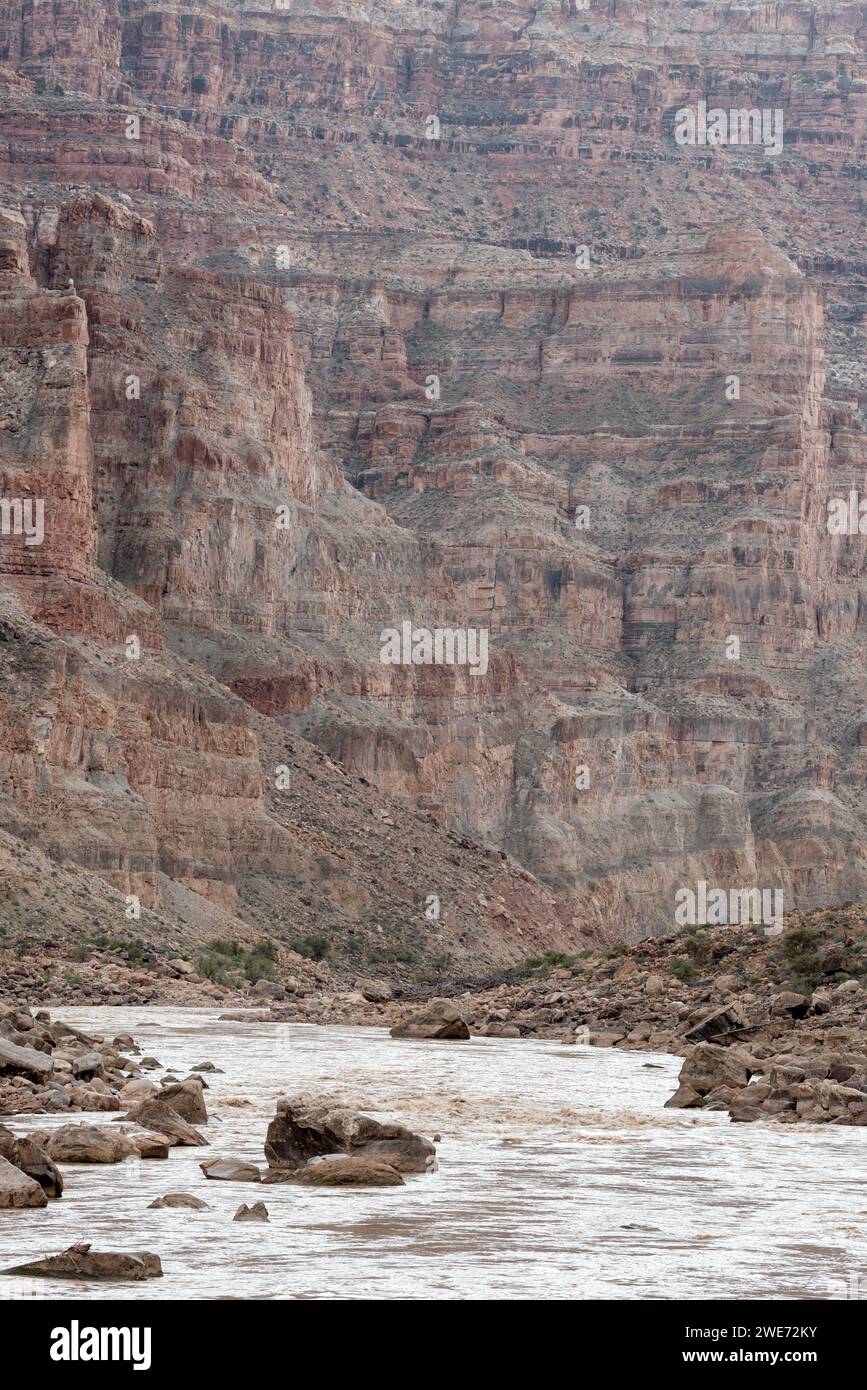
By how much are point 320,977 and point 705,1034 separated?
131 feet

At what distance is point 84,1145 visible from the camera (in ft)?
86.9

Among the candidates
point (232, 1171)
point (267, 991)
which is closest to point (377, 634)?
point (267, 991)

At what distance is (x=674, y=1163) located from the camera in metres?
28.9

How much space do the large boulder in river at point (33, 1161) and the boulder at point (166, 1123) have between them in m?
4.15

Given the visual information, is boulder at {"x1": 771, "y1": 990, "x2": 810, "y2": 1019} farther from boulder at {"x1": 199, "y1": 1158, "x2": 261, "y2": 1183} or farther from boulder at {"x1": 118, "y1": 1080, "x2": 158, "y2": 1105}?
boulder at {"x1": 199, "y1": 1158, "x2": 261, "y2": 1183}

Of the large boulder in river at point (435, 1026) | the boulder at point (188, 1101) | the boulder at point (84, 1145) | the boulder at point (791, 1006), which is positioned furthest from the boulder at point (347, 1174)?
the large boulder in river at point (435, 1026)

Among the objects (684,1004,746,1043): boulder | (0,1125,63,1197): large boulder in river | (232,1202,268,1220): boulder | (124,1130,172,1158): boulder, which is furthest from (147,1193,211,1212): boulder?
(684,1004,746,1043): boulder

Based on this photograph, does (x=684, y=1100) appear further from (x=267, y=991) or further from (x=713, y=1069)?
(x=267, y=991)

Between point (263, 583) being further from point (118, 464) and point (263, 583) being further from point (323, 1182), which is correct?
point (323, 1182)

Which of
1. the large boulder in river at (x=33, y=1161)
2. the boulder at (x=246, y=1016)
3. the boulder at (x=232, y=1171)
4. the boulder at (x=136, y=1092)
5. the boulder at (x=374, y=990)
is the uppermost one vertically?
the large boulder in river at (x=33, y=1161)

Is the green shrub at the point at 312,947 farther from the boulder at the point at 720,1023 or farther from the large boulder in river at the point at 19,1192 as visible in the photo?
the large boulder in river at the point at 19,1192

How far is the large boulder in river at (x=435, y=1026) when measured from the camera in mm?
50281

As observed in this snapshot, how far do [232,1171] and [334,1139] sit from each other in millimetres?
1299

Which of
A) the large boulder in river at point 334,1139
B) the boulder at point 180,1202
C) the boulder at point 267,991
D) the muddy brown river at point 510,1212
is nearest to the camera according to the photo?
the muddy brown river at point 510,1212
